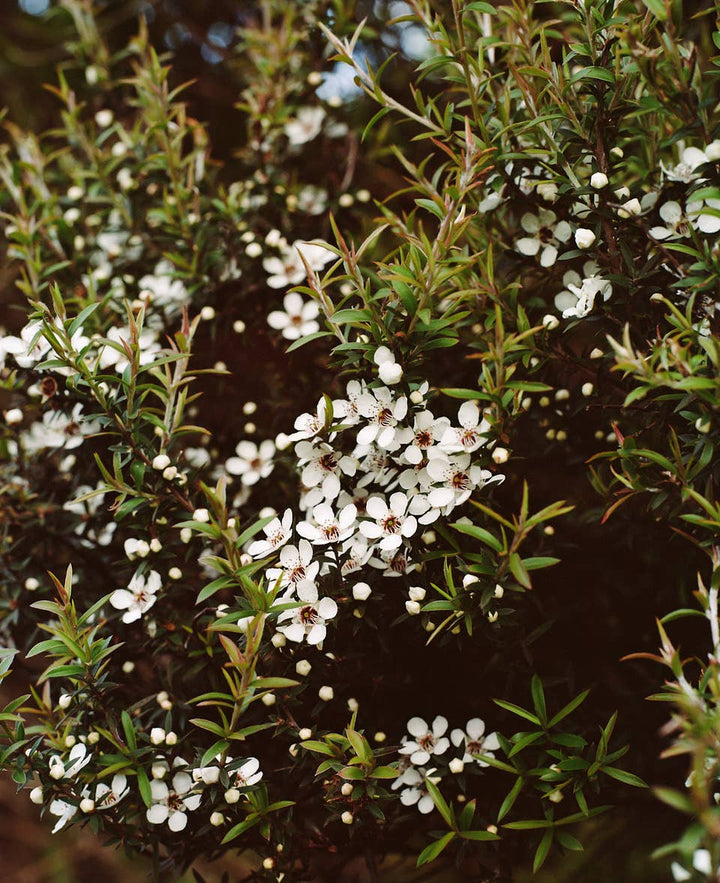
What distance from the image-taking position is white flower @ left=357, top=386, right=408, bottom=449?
113 cm

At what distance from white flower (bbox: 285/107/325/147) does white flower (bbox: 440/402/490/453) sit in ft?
3.60

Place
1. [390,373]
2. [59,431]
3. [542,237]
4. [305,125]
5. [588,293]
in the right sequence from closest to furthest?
[390,373], [588,293], [542,237], [59,431], [305,125]

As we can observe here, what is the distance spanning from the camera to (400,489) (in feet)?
4.25

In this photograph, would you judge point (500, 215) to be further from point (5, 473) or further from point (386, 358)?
point (5, 473)

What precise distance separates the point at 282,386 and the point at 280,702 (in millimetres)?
755

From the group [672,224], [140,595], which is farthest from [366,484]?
[672,224]

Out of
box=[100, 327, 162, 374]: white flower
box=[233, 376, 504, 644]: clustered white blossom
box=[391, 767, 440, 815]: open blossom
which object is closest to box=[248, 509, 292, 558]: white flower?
box=[233, 376, 504, 644]: clustered white blossom

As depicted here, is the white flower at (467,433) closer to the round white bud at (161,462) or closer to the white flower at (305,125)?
the round white bud at (161,462)

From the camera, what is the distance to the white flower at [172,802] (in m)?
1.18

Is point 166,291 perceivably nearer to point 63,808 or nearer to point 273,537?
point 273,537

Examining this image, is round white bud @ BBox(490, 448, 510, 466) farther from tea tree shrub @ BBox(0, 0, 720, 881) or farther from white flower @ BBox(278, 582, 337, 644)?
white flower @ BBox(278, 582, 337, 644)

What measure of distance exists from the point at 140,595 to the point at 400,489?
1.73ft

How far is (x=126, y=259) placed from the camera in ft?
5.87

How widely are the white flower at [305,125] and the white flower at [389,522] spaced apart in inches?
46.0
